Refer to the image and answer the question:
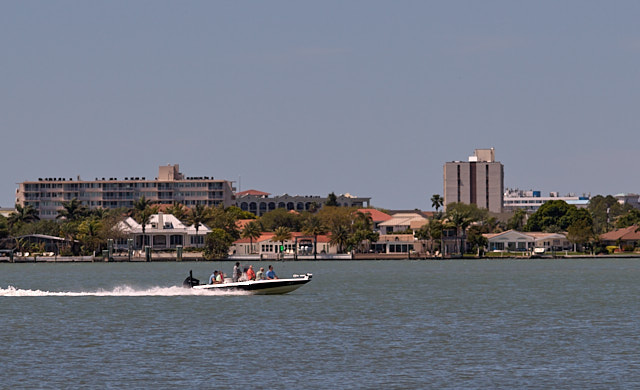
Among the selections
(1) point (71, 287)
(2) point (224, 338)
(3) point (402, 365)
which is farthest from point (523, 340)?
(1) point (71, 287)

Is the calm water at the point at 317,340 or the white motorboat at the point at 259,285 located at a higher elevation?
the white motorboat at the point at 259,285

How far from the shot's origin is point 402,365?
153ft

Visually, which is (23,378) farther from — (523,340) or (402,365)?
(523,340)

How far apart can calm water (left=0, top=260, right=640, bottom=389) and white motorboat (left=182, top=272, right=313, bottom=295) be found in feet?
3.74

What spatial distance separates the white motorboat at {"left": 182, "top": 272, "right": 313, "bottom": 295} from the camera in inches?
3091

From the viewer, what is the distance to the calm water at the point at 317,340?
43.6 m

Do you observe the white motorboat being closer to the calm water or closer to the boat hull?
the boat hull

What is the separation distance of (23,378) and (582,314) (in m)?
39.7

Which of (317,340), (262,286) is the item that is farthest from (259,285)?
(317,340)

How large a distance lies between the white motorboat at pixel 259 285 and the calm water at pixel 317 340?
1141 millimetres

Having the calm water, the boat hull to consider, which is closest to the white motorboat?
the boat hull

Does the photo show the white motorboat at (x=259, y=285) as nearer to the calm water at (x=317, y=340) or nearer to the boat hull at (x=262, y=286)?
the boat hull at (x=262, y=286)

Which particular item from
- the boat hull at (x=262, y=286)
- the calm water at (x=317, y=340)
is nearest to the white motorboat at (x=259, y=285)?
the boat hull at (x=262, y=286)

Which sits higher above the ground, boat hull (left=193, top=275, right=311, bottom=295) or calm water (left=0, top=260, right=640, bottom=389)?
boat hull (left=193, top=275, right=311, bottom=295)
